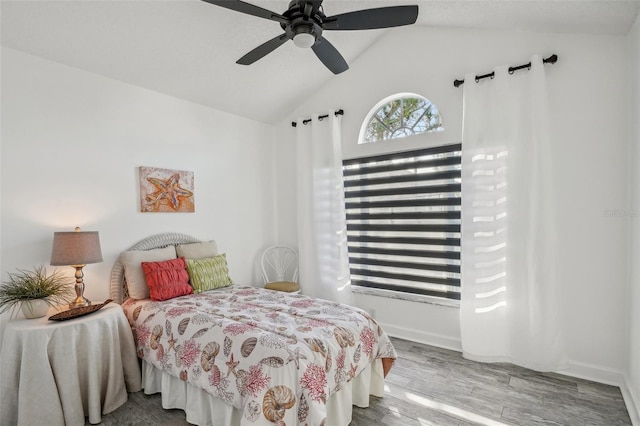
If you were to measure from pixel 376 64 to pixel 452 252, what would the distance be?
2197 millimetres

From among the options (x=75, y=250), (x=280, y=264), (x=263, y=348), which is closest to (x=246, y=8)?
(x=263, y=348)

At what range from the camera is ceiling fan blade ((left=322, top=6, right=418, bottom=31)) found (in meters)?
1.90

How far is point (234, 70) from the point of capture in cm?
332

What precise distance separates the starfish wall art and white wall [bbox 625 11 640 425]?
3.77 meters

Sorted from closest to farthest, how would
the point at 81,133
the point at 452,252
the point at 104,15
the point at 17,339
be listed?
the point at 17,339, the point at 104,15, the point at 81,133, the point at 452,252

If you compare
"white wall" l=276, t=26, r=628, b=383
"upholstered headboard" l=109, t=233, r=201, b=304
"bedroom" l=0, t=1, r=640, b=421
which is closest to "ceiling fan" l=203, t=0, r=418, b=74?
"bedroom" l=0, t=1, r=640, b=421

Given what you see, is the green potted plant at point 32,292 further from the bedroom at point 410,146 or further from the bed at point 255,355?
the bed at point 255,355

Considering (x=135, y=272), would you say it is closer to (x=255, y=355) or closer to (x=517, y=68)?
(x=255, y=355)

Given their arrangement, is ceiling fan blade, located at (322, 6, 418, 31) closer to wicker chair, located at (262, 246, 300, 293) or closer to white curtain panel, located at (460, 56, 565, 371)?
white curtain panel, located at (460, 56, 565, 371)

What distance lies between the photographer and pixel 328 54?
2.30 meters

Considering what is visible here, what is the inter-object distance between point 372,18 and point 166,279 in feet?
8.32

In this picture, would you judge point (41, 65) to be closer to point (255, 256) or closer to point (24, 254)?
point (24, 254)

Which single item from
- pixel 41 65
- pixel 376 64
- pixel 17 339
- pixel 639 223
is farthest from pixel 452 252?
pixel 41 65

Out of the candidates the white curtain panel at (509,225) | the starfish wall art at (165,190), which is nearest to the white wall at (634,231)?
the white curtain panel at (509,225)
